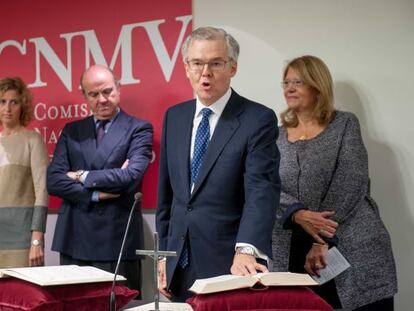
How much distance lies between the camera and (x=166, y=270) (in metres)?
2.22

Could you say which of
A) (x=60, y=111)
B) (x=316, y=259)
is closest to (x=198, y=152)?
(x=316, y=259)

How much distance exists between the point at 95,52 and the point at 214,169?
2.26m

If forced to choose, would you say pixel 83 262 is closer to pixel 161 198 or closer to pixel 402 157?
pixel 161 198

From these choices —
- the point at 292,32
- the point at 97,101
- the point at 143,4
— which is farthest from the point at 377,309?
the point at 143,4

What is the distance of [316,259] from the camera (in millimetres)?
2887

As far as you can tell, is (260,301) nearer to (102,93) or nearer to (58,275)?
(58,275)

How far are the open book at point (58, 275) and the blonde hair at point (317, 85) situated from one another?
1535 millimetres

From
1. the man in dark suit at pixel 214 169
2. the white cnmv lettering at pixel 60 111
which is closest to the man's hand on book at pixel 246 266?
the man in dark suit at pixel 214 169

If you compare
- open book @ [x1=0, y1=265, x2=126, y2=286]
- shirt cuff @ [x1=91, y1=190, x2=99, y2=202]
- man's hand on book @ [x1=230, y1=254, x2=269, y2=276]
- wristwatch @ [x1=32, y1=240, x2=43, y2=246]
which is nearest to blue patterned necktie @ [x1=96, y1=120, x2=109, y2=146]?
shirt cuff @ [x1=91, y1=190, x2=99, y2=202]

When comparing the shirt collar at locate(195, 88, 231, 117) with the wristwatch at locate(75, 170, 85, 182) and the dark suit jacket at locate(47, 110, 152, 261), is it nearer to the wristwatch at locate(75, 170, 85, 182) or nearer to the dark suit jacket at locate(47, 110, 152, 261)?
the dark suit jacket at locate(47, 110, 152, 261)

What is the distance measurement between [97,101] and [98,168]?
394 millimetres

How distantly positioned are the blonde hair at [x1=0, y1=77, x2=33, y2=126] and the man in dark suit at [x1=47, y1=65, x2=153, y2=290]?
351 mm

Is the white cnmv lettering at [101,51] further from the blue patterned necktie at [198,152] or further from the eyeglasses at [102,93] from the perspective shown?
the blue patterned necktie at [198,152]

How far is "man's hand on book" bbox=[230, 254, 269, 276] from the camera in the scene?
1814 mm
